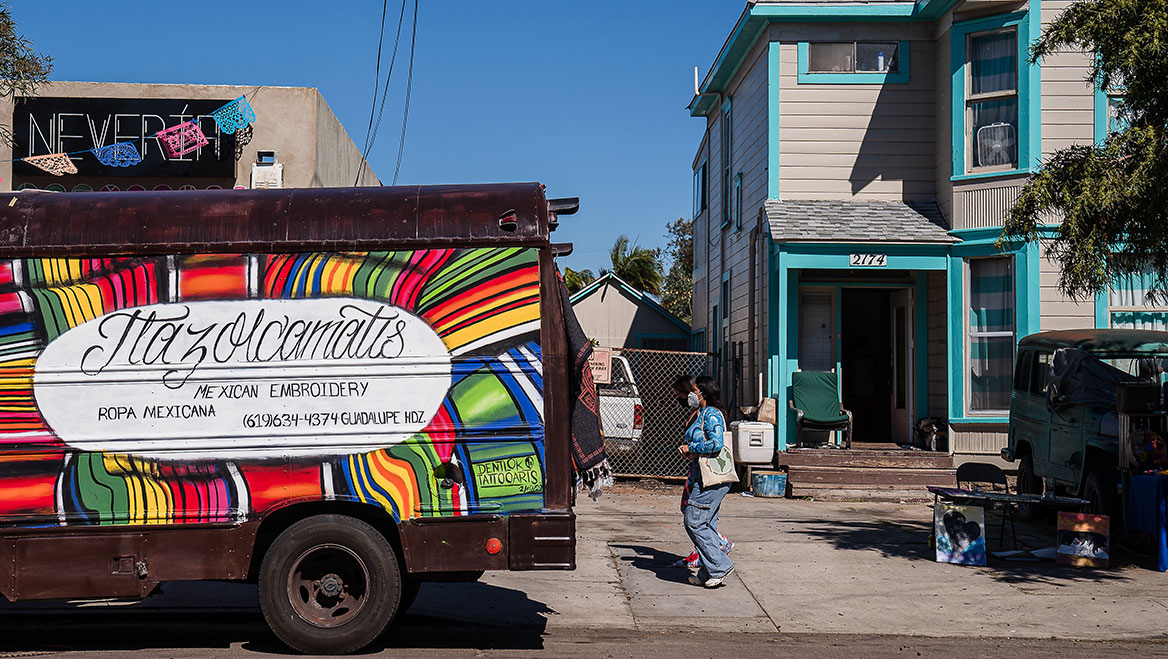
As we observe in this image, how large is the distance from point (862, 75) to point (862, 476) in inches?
257

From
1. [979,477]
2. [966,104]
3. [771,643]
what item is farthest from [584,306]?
[771,643]

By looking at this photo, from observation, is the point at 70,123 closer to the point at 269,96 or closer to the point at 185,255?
the point at 269,96

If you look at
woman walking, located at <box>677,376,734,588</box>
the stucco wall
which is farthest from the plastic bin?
the stucco wall

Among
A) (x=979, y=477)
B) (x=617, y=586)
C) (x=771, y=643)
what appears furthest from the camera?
(x=979, y=477)

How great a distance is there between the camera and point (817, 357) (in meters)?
17.0

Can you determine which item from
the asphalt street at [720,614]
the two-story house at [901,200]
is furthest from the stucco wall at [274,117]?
the asphalt street at [720,614]

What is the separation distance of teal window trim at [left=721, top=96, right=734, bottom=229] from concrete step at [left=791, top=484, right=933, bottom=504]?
7.61 m

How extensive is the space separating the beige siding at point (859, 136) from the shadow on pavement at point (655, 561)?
315 inches

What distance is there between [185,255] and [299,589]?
2.24 m

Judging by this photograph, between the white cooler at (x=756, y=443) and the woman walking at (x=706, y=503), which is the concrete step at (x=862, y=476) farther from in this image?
the woman walking at (x=706, y=503)

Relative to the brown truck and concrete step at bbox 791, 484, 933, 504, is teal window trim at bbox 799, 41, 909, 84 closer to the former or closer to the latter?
concrete step at bbox 791, 484, 933, 504

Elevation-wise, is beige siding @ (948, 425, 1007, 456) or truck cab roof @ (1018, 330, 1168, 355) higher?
truck cab roof @ (1018, 330, 1168, 355)

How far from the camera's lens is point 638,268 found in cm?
4750

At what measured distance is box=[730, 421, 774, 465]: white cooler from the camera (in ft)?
49.5
